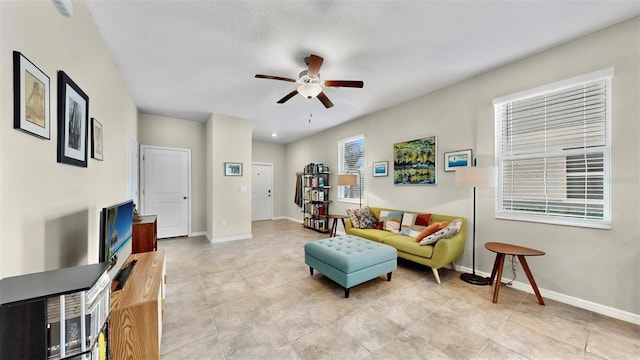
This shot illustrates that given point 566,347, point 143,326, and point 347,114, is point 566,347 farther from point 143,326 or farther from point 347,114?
point 347,114

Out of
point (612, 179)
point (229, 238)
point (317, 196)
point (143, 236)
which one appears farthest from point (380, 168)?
point (143, 236)

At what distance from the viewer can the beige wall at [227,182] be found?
4.67 meters

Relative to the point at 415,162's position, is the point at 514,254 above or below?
below

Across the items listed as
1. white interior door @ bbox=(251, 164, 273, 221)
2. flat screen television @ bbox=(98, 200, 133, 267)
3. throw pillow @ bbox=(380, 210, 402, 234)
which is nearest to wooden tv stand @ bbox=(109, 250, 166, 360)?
flat screen television @ bbox=(98, 200, 133, 267)

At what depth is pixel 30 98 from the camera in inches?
43.6

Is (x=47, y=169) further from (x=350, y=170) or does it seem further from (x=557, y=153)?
(x=350, y=170)

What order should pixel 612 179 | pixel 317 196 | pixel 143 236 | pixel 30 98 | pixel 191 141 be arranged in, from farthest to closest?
pixel 317 196, pixel 191 141, pixel 143 236, pixel 612 179, pixel 30 98

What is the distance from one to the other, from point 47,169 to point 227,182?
11.8 feet

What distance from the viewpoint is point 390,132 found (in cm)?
425

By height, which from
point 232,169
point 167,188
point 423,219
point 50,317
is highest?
point 232,169

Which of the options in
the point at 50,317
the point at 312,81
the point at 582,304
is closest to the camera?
the point at 50,317

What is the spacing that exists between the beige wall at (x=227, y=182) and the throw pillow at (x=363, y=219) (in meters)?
2.35

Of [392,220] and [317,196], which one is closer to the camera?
[392,220]

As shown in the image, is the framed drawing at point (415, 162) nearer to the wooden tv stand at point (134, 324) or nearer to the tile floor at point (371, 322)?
the tile floor at point (371, 322)
